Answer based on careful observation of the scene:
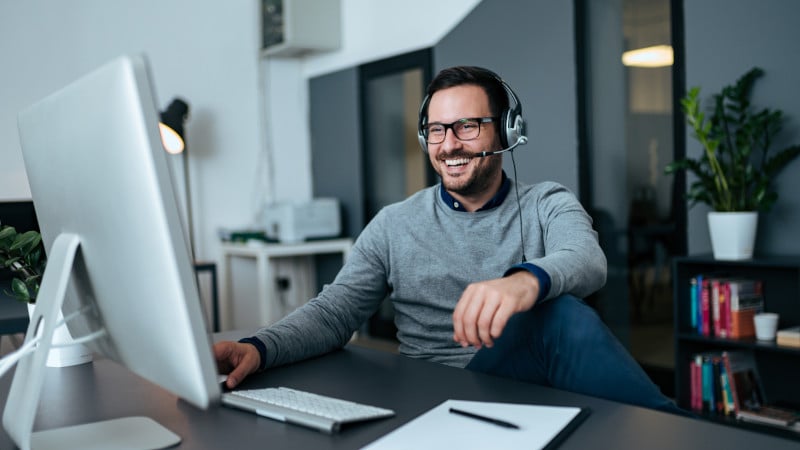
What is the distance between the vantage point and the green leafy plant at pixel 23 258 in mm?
1151

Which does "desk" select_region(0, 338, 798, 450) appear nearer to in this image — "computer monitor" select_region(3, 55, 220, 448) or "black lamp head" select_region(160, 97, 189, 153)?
"computer monitor" select_region(3, 55, 220, 448)

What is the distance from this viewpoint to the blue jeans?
97cm

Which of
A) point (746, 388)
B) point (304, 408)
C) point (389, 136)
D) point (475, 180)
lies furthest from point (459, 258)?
point (389, 136)

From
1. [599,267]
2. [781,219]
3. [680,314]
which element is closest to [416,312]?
[599,267]

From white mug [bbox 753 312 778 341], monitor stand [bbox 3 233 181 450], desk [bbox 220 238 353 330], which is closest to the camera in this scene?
monitor stand [bbox 3 233 181 450]

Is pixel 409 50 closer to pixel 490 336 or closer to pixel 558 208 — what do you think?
pixel 558 208

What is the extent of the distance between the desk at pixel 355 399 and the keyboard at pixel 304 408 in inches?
0.4

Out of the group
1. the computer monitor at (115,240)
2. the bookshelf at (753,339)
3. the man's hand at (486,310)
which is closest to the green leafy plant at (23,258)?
the computer monitor at (115,240)

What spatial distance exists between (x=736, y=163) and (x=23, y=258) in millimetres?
2470

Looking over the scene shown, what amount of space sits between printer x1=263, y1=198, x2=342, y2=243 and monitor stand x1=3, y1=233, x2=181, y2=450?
3.64 meters

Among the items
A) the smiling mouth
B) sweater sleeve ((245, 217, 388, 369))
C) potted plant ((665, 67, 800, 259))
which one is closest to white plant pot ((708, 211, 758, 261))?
potted plant ((665, 67, 800, 259))

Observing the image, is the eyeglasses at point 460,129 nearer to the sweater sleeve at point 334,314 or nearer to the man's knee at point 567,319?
the sweater sleeve at point 334,314

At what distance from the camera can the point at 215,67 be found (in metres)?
4.86

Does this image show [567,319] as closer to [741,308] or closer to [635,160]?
[741,308]
